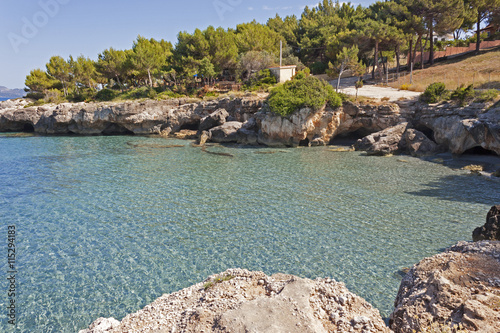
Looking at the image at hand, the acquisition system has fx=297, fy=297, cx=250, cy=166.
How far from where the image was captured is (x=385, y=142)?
27.7 meters

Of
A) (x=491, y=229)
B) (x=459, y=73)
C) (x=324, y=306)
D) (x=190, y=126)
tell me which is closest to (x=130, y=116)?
(x=190, y=126)

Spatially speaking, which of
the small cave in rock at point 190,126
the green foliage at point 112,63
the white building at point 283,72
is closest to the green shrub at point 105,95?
the green foliage at point 112,63

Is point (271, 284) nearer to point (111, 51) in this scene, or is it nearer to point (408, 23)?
point (408, 23)

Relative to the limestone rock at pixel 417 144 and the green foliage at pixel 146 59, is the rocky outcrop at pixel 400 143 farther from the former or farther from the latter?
the green foliage at pixel 146 59

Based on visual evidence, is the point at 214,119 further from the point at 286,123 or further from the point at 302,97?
the point at 302,97

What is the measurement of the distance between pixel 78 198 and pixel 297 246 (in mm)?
12967

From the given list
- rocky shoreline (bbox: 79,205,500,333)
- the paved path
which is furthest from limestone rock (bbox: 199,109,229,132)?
rocky shoreline (bbox: 79,205,500,333)

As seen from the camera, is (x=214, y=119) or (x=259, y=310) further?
(x=214, y=119)

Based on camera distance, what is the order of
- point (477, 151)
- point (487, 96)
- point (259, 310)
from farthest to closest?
point (477, 151), point (487, 96), point (259, 310)

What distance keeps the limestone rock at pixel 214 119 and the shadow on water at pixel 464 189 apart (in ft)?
81.8

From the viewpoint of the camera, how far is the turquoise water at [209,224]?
9.21 meters

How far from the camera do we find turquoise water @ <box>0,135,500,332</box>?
9.21 m

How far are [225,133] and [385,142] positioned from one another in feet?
56.1

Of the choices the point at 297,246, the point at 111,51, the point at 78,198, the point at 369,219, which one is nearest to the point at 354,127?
the point at 369,219
